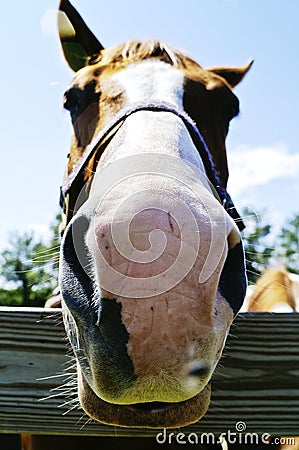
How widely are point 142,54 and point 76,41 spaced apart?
33.7 inches

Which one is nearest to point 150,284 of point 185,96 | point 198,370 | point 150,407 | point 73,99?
point 198,370

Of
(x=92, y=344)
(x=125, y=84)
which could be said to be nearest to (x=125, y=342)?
(x=92, y=344)

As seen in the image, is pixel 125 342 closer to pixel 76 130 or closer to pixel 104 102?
pixel 104 102

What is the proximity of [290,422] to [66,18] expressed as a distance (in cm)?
274

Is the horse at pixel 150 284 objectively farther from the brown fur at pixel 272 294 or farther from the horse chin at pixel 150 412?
the brown fur at pixel 272 294

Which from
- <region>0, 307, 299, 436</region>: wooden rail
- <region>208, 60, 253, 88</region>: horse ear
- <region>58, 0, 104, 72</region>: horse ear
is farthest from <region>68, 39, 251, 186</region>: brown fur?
<region>0, 307, 299, 436</region>: wooden rail

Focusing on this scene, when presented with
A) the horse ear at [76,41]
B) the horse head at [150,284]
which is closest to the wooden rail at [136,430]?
the horse head at [150,284]

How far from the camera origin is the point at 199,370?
1.09m

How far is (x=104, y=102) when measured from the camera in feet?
7.48

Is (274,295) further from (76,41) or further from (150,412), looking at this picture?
(150,412)

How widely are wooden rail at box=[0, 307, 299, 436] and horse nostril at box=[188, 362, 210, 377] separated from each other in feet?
1.35

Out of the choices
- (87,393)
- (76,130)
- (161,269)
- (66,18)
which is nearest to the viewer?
(161,269)

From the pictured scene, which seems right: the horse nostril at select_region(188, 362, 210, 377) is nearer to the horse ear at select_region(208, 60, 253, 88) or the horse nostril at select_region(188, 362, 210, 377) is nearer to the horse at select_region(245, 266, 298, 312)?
the horse at select_region(245, 266, 298, 312)

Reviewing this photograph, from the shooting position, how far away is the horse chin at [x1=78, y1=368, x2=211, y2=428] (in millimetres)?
1165
